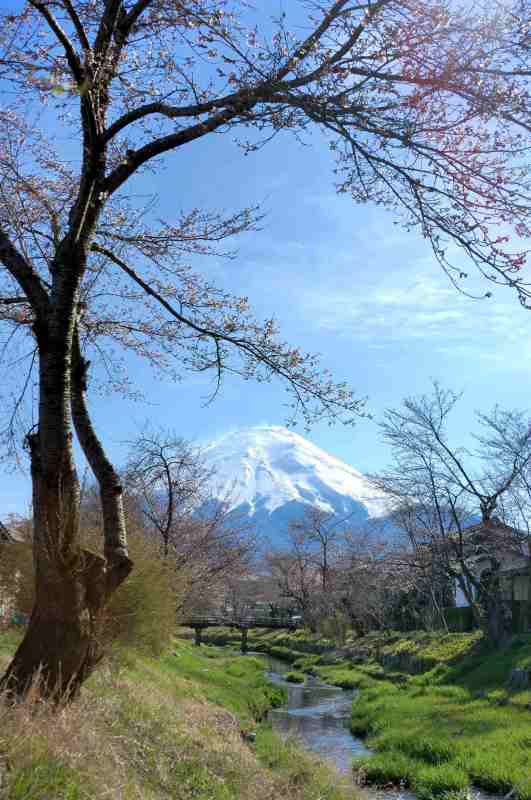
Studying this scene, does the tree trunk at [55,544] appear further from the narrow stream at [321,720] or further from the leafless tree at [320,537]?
the leafless tree at [320,537]

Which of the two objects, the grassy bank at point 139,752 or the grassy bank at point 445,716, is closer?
the grassy bank at point 139,752

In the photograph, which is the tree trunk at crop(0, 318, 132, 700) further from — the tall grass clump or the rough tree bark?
the tall grass clump

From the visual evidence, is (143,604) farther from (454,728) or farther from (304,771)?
(454,728)

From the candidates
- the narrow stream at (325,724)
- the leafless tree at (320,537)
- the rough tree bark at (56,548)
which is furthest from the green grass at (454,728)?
the leafless tree at (320,537)

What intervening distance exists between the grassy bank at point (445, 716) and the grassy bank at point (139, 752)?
2.39 m

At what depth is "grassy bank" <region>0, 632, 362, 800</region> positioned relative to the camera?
4.67 meters

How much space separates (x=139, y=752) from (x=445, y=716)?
12.2 meters

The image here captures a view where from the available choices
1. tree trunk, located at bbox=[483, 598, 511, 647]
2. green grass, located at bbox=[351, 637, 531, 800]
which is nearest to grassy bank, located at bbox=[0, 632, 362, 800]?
green grass, located at bbox=[351, 637, 531, 800]

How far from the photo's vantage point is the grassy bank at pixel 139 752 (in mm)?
4672

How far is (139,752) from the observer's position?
7547 millimetres

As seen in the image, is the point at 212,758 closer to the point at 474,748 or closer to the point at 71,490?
Answer: the point at 71,490

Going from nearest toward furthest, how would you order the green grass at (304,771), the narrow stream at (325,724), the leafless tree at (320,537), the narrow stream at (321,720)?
the green grass at (304,771) < the narrow stream at (325,724) < the narrow stream at (321,720) < the leafless tree at (320,537)

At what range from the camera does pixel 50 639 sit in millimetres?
6715

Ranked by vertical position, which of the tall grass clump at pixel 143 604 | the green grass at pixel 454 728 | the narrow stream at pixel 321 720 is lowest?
the narrow stream at pixel 321 720
